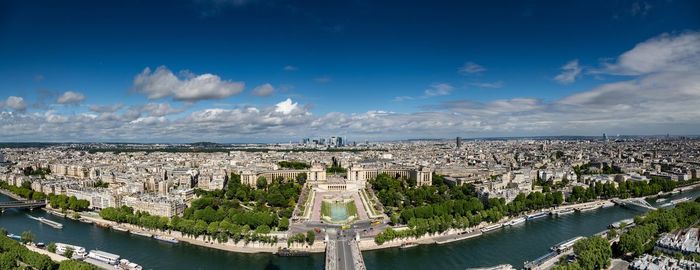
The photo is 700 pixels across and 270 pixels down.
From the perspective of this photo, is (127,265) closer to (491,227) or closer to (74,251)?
(74,251)

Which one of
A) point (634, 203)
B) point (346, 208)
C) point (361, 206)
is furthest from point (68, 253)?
point (634, 203)

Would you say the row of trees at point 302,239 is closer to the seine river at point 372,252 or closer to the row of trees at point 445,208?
the seine river at point 372,252

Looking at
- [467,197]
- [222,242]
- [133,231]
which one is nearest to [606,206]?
[467,197]

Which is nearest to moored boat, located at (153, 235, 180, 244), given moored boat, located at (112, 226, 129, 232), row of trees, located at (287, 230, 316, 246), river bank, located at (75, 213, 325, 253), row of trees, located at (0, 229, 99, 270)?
river bank, located at (75, 213, 325, 253)

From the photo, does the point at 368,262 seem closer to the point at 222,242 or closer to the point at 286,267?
the point at 286,267

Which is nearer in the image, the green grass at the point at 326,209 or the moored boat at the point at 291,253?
the moored boat at the point at 291,253

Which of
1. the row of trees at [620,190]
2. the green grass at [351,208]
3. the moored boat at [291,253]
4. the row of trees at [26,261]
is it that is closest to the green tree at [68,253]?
the row of trees at [26,261]
